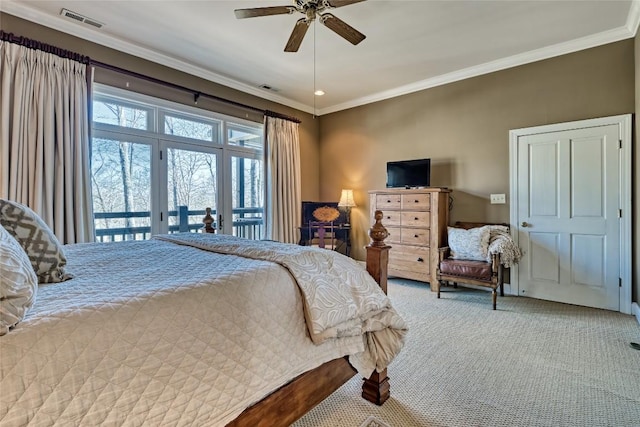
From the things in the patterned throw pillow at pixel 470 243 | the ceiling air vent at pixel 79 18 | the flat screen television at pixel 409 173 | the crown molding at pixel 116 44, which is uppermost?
the ceiling air vent at pixel 79 18

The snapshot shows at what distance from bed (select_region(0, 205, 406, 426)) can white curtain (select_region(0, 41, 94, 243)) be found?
5.27ft

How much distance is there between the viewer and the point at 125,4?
282 cm

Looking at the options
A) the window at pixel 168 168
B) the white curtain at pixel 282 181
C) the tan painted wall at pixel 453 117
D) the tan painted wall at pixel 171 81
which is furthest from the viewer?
the white curtain at pixel 282 181

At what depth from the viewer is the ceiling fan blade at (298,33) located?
2.52 m

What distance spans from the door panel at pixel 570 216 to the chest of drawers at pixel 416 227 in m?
0.94

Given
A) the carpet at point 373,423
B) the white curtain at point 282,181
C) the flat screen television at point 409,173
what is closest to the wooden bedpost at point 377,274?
the carpet at point 373,423

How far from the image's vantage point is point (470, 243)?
3.80 m

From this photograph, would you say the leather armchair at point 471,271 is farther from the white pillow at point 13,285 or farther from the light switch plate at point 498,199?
the white pillow at point 13,285

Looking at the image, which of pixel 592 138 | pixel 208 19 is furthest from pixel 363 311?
pixel 592 138

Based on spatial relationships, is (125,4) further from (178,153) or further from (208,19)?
(178,153)

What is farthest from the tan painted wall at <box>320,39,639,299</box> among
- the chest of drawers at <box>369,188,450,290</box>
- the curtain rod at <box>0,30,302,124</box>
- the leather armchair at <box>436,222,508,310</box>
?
the curtain rod at <box>0,30,302,124</box>

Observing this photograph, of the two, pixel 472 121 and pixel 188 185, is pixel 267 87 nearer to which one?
pixel 188 185

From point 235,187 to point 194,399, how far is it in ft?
13.3

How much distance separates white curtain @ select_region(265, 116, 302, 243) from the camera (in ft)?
16.5
